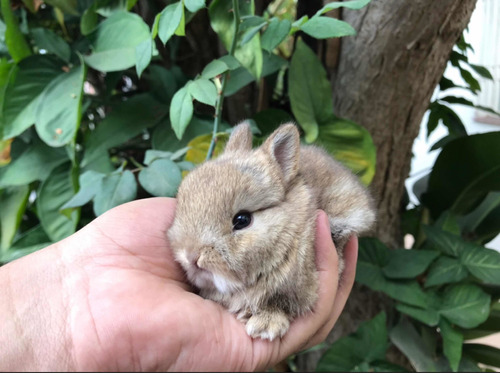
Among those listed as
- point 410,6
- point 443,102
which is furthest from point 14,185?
point 443,102

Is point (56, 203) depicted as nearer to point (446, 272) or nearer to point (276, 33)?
point (276, 33)

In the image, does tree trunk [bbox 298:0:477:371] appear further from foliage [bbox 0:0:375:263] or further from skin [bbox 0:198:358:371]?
skin [bbox 0:198:358:371]

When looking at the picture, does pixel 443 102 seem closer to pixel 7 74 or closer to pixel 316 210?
pixel 316 210

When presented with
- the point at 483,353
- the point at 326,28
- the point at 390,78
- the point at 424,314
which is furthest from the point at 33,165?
the point at 483,353

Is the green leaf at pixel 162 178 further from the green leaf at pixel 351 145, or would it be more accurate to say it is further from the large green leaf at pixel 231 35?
the green leaf at pixel 351 145

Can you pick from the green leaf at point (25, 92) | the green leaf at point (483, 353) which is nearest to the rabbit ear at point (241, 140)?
the green leaf at point (25, 92)

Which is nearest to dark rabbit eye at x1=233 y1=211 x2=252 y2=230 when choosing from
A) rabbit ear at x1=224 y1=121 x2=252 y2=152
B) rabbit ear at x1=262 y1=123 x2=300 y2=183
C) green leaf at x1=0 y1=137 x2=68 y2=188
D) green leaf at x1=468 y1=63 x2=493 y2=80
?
rabbit ear at x1=262 y1=123 x2=300 y2=183
